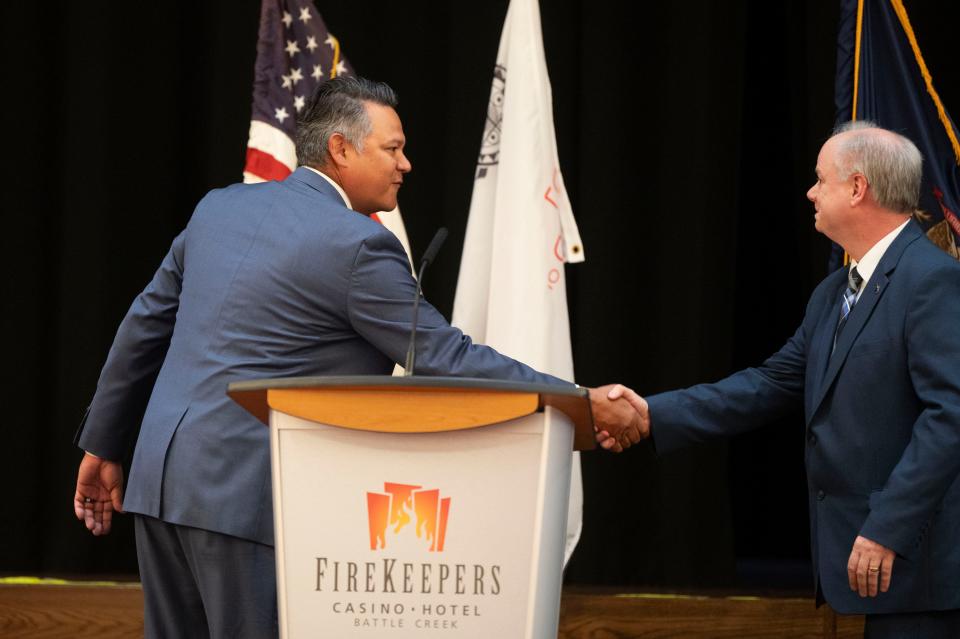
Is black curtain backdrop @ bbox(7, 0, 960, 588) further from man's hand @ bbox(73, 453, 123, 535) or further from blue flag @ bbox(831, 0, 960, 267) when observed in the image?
man's hand @ bbox(73, 453, 123, 535)

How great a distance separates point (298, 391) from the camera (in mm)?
2039

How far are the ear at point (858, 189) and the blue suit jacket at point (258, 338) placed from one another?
79 cm

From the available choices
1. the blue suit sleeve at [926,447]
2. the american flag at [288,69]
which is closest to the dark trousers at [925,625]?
the blue suit sleeve at [926,447]

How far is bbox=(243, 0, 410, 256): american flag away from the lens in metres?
3.94

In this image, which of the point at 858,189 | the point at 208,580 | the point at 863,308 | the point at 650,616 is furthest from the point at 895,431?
the point at 650,616

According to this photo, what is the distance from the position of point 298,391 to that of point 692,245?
264 cm

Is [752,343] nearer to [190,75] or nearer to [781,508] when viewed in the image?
[781,508]

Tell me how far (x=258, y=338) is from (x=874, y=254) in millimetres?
1311

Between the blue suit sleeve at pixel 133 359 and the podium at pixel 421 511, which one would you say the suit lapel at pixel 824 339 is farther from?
the blue suit sleeve at pixel 133 359

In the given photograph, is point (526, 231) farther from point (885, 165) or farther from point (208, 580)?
point (208, 580)

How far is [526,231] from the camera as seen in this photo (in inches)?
154

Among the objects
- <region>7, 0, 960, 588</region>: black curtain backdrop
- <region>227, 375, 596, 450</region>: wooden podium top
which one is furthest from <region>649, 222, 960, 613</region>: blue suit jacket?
<region>7, 0, 960, 588</region>: black curtain backdrop

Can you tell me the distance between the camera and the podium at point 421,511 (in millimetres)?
1995

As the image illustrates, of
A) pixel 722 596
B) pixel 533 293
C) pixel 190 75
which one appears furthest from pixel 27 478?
pixel 722 596
